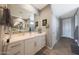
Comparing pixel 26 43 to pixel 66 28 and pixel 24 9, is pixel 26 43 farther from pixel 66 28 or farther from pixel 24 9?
pixel 66 28

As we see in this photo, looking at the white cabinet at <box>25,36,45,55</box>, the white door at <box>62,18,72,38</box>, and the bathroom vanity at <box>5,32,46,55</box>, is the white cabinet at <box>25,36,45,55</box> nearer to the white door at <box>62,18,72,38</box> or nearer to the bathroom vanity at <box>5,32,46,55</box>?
the bathroom vanity at <box>5,32,46,55</box>

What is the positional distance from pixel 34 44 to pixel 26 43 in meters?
0.14

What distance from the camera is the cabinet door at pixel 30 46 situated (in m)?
1.57

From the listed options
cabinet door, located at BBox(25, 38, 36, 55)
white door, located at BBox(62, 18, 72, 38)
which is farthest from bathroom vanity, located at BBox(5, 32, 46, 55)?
white door, located at BBox(62, 18, 72, 38)

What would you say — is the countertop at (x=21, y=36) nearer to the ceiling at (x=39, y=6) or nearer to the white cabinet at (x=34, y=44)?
the white cabinet at (x=34, y=44)

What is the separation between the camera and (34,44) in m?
1.63

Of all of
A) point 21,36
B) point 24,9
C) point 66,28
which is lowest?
point 21,36

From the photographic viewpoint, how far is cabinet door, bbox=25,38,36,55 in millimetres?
1566

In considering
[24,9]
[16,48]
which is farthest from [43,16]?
[16,48]
